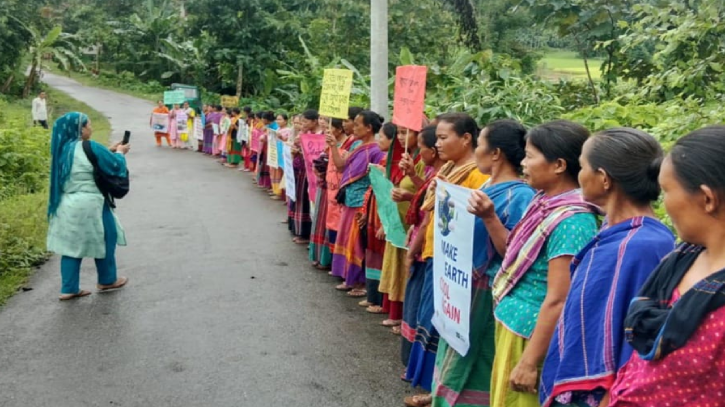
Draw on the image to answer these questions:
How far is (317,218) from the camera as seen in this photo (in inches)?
299

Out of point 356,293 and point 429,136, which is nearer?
point 429,136

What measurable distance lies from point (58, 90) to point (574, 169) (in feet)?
120

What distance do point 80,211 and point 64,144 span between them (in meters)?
0.60

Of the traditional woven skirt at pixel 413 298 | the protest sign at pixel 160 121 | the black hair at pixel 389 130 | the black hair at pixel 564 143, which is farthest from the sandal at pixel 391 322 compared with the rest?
the protest sign at pixel 160 121

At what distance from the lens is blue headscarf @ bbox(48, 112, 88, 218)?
6324 millimetres

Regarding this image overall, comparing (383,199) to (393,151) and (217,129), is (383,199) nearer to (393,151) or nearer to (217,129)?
(393,151)

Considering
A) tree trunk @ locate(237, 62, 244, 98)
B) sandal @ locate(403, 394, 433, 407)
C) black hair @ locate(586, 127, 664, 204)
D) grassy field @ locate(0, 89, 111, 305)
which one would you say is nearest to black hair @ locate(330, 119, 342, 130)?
grassy field @ locate(0, 89, 111, 305)

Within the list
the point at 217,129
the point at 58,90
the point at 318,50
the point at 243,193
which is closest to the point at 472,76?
the point at 243,193

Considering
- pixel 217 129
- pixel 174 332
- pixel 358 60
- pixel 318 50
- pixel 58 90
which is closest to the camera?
pixel 174 332

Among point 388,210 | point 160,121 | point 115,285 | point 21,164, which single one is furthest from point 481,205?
point 160,121

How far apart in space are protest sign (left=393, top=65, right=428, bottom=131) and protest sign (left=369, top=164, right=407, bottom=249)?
16.8 inches

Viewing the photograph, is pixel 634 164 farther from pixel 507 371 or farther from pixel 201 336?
pixel 201 336

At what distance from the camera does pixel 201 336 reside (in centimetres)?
559

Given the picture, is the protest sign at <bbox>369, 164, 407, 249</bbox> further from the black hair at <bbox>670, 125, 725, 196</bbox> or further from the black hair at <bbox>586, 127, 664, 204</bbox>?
the black hair at <bbox>670, 125, 725, 196</bbox>
